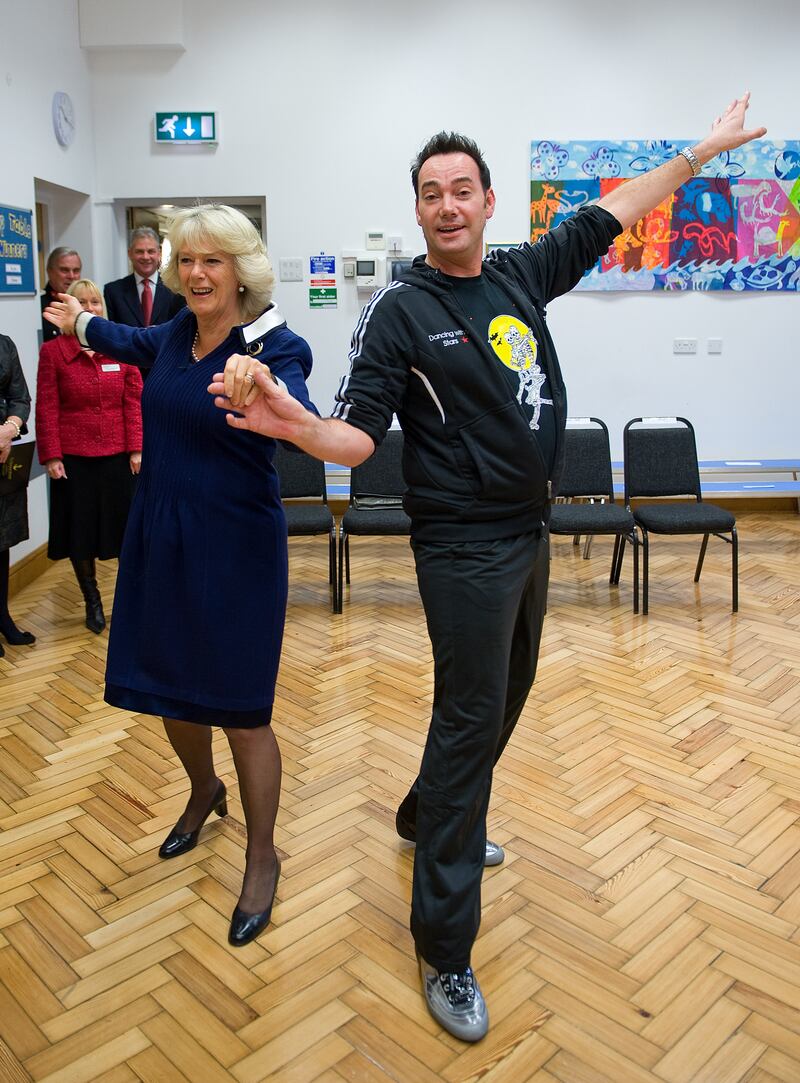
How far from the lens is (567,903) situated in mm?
2643

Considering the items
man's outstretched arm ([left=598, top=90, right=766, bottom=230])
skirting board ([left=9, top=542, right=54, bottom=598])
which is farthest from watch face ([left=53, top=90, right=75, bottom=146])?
man's outstretched arm ([left=598, top=90, right=766, bottom=230])

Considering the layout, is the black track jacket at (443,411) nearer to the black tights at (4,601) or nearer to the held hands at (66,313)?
the held hands at (66,313)

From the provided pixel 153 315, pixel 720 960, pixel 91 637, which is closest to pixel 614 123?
pixel 153 315

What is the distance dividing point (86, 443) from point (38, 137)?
249 centimetres

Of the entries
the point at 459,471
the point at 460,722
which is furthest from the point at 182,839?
the point at 459,471

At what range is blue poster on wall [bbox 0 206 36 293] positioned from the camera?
5.40 metres

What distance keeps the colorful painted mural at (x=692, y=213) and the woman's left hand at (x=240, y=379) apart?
234 inches

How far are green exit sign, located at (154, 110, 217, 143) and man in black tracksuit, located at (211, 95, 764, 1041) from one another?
18.2 ft

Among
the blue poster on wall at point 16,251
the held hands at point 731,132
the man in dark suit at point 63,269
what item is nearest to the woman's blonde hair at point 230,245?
the held hands at point 731,132

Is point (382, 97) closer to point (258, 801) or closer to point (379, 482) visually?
point (379, 482)

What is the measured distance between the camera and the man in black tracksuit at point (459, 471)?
83.1 inches

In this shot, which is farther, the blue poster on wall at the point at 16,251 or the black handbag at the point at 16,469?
the blue poster on wall at the point at 16,251

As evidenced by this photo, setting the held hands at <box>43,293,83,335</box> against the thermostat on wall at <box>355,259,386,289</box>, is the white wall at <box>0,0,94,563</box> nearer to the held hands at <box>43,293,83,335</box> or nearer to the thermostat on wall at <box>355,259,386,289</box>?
the thermostat on wall at <box>355,259,386,289</box>

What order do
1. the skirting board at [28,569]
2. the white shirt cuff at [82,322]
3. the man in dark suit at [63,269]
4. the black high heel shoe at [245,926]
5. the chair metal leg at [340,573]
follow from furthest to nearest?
the skirting board at [28,569] < the chair metal leg at [340,573] < the man in dark suit at [63,269] < the white shirt cuff at [82,322] < the black high heel shoe at [245,926]
